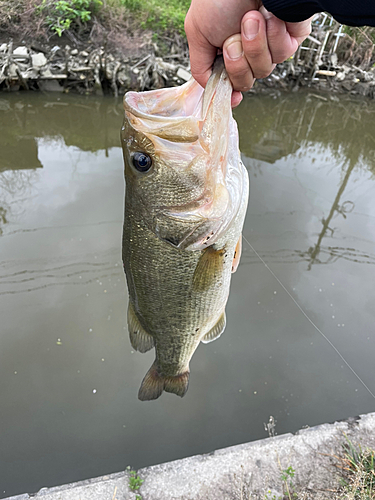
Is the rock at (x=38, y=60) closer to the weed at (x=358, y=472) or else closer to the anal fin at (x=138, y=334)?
the anal fin at (x=138, y=334)

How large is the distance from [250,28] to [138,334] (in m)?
1.37

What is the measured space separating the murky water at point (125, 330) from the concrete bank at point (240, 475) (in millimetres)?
506

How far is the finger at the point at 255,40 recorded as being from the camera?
34.7 inches

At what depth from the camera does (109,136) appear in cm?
663

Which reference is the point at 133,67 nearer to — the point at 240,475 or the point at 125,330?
the point at 125,330

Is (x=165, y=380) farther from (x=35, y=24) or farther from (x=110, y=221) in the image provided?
(x=35, y=24)

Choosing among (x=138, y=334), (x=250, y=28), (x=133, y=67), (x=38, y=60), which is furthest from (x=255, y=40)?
(x=38, y=60)

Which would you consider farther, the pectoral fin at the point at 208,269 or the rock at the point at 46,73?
the rock at the point at 46,73

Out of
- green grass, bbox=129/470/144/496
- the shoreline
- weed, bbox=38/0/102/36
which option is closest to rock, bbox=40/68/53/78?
the shoreline

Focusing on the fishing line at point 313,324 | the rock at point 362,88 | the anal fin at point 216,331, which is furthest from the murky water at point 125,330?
the rock at point 362,88

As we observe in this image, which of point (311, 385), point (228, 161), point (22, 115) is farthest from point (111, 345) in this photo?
point (22, 115)

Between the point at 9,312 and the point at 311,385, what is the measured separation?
9.44ft

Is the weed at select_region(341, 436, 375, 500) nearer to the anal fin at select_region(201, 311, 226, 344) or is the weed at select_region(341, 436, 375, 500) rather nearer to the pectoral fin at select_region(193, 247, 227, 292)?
the anal fin at select_region(201, 311, 226, 344)

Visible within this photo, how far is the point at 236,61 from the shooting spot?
971mm
